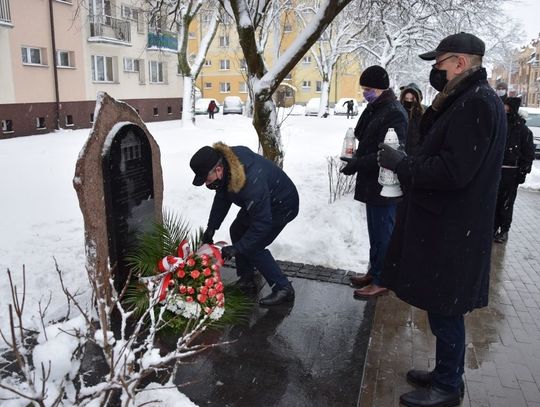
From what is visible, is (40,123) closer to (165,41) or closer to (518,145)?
(165,41)

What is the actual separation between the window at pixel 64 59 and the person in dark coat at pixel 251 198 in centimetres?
1827

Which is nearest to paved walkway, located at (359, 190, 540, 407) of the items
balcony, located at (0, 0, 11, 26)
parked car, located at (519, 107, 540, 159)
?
parked car, located at (519, 107, 540, 159)

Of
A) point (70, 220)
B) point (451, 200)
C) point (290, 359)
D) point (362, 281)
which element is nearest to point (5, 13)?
point (70, 220)

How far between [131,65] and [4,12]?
8678 millimetres

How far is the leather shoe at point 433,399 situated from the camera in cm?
289

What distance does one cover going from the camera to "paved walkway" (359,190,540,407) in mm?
3115

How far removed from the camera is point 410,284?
9.25 ft

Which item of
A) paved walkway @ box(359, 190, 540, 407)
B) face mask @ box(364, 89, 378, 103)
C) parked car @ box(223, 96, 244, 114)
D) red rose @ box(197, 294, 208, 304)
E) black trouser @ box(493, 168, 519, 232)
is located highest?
face mask @ box(364, 89, 378, 103)

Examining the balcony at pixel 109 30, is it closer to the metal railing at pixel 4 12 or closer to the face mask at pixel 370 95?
the metal railing at pixel 4 12

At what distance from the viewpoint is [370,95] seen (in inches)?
171

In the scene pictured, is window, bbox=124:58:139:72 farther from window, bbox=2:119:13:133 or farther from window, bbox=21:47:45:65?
window, bbox=2:119:13:133

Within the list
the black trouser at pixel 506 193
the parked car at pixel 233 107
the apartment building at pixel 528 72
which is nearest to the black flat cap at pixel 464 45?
the black trouser at pixel 506 193

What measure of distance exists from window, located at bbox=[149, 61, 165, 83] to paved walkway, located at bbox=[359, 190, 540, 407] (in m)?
23.8

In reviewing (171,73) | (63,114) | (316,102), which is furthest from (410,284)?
(316,102)
